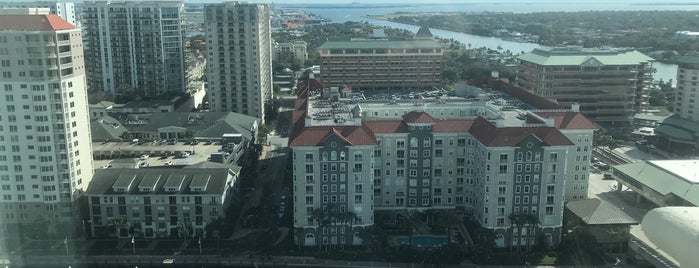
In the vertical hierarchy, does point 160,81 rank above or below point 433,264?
above

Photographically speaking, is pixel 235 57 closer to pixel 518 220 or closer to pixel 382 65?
pixel 382 65

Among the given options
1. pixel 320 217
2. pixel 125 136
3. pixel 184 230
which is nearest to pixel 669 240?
pixel 320 217

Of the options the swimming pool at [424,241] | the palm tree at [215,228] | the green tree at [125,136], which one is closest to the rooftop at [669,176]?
the swimming pool at [424,241]

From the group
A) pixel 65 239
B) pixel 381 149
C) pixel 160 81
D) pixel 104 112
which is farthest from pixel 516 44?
pixel 65 239

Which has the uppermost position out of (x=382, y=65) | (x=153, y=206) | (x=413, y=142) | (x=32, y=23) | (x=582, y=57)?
(x=32, y=23)

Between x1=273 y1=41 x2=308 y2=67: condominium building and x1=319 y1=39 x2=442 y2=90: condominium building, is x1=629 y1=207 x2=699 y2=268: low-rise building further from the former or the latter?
x1=273 y1=41 x2=308 y2=67: condominium building

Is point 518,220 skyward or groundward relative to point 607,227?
skyward

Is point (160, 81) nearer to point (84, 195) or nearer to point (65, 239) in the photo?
point (84, 195)
